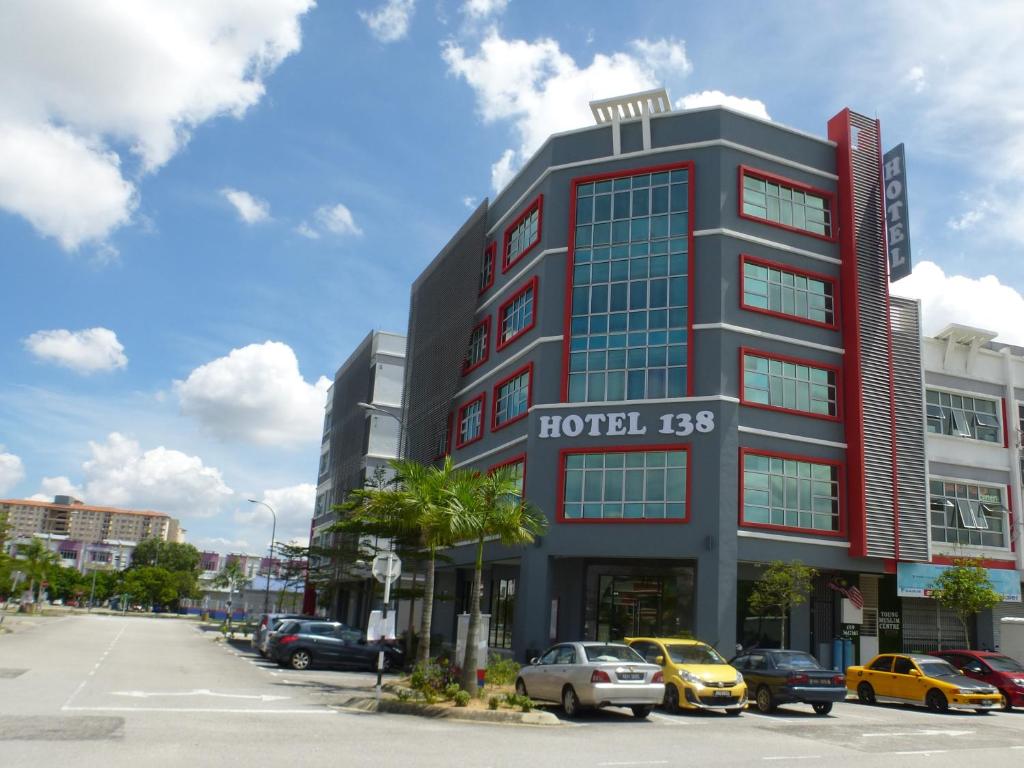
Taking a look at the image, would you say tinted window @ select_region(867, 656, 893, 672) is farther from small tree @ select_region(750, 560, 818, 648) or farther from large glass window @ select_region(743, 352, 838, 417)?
large glass window @ select_region(743, 352, 838, 417)

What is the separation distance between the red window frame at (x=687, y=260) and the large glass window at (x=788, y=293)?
2.07 m

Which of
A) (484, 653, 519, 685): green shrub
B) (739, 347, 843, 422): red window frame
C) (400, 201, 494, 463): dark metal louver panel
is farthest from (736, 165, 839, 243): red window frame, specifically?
(484, 653, 519, 685): green shrub

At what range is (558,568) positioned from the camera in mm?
36500

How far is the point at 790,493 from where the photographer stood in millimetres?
34062

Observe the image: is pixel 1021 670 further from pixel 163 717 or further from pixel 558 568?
pixel 163 717

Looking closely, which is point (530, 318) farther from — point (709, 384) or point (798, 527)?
point (798, 527)

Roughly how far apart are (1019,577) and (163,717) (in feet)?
117

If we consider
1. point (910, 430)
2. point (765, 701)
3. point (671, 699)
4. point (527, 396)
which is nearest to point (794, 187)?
point (910, 430)

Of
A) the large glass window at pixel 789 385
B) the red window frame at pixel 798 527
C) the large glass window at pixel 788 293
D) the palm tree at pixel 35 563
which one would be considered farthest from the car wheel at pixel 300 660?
the palm tree at pixel 35 563

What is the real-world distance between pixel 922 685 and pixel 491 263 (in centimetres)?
2822

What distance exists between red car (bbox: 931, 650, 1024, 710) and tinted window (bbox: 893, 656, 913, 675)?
9.19 feet

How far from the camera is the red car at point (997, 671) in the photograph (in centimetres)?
2564

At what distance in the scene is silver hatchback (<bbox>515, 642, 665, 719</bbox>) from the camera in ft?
58.6

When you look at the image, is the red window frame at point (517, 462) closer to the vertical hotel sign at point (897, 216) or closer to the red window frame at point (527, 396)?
the red window frame at point (527, 396)
